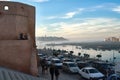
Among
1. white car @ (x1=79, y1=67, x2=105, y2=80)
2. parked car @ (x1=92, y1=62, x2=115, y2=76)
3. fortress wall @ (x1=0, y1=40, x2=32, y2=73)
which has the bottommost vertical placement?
parked car @ (x1=92, y1=62, x2=115, y2=76)

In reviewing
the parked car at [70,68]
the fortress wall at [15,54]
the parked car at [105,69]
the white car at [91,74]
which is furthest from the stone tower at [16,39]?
the parked car at [105,69]

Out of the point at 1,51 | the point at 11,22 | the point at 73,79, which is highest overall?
the point at 11,22

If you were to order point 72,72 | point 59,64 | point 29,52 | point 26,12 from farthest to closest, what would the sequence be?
point 59,64 → point 72,72 → point 26,12 → point 29,52

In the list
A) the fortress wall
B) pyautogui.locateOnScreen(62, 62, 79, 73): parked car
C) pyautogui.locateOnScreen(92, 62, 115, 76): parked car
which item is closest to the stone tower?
the fortress wall

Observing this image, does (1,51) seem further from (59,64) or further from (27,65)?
(59,64)

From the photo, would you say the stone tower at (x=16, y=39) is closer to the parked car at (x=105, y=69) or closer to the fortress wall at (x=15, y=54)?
the fortress wall at (x=15, y=54)

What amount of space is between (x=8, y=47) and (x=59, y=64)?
15.7m

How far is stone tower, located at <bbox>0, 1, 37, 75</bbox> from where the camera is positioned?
18906 mm

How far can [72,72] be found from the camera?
91.9 feet

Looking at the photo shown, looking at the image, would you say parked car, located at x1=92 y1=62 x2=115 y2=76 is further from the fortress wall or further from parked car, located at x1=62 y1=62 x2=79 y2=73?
the fortress wall

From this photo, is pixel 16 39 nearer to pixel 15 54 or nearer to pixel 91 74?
pixel 15 54

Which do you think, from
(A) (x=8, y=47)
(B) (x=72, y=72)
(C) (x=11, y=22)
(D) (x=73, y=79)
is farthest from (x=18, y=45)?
(B) (x=72, y=72)

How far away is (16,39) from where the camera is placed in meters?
21.2

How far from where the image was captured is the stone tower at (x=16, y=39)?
18906 millimetres
